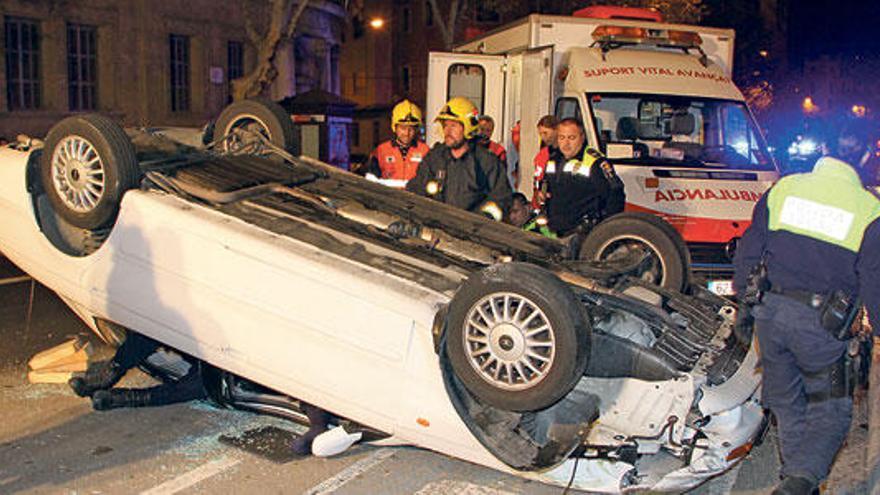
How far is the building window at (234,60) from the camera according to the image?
23.8 meters

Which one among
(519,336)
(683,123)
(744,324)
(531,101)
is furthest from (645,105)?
(519,336)

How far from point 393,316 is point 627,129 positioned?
4.78 meters

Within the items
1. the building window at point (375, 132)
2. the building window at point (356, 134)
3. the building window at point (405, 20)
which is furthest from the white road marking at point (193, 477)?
the building window at point (405, 20)

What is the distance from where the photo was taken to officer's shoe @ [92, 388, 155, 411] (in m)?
5.16

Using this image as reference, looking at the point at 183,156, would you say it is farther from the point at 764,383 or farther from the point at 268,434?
the point at 764,383

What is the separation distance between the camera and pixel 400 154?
7.77 metres

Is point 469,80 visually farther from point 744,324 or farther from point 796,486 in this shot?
point 796,486

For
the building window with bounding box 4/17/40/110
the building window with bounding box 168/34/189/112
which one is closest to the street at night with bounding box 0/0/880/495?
the building window with bounding box 4/17/40/110

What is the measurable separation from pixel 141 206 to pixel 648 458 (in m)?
2.77

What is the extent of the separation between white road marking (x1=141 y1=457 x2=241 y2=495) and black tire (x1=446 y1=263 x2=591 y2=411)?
1.36 m

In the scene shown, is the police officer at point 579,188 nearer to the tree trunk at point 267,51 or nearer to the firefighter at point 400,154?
the firefighter at point 400,154

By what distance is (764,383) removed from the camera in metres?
4.29

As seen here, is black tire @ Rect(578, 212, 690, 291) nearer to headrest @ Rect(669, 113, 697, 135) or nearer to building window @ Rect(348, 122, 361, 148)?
headrest @ Rect(669, 113, 697, 135)

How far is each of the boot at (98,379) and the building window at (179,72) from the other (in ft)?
58.8
